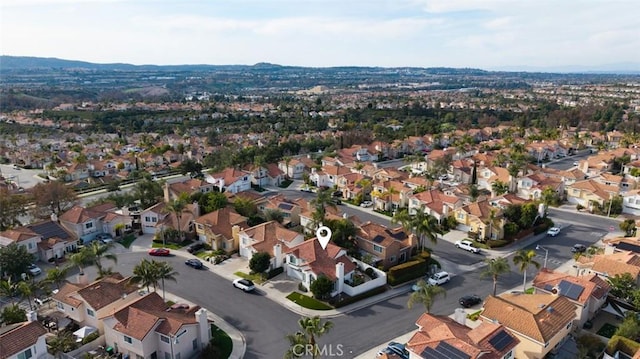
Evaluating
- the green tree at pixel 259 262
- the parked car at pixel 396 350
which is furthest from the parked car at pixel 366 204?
the parked car at pixel 396 350

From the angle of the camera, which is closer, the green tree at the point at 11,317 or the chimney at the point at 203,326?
the chimney at the point at 203,326

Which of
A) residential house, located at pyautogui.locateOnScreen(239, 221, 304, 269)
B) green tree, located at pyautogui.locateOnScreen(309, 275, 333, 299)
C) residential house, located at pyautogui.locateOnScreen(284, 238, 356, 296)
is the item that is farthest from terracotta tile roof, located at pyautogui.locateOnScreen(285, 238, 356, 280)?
residential house, located at pyautogui.locateOnScreen(239, 221, 304, 269)

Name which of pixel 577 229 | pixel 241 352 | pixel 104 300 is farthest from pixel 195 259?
pixel 577 229

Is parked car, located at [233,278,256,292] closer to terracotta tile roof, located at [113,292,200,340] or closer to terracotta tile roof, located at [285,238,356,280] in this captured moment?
terracotta tile roof, located at [285,238,356,280]

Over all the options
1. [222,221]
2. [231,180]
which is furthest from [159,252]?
[231,180]

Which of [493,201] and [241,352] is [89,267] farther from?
[493,201]

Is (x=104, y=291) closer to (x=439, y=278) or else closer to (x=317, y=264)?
(x=317, y=264)

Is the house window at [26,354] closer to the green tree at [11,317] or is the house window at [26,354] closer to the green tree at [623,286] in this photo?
the green tree at [11,317]
